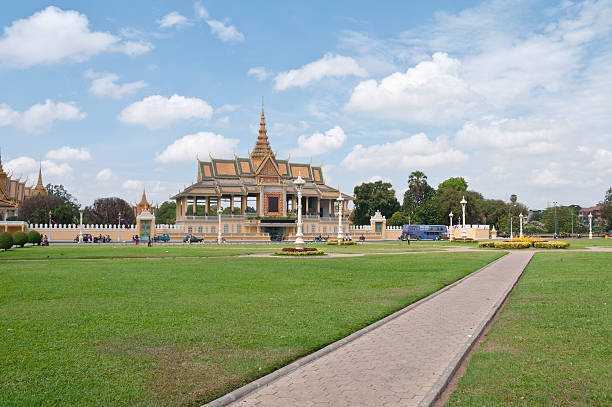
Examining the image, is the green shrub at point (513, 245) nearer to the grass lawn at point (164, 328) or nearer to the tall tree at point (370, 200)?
the grass lawn at point (164, 328)

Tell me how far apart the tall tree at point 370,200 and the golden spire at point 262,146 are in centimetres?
2265

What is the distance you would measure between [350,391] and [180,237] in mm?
65434

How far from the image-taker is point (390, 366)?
260 inches

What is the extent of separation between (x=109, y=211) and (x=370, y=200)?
49.7 metres

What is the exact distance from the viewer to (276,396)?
5.49 metres

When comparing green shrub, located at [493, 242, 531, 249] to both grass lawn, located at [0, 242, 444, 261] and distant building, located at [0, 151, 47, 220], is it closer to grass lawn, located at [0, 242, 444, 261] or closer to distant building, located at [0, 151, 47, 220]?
grass lawn, located at [0, 242, 444, 261]

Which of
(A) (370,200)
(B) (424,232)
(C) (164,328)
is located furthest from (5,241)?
(A) (370,200)

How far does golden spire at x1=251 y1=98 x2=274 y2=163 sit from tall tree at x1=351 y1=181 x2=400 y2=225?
22652mm

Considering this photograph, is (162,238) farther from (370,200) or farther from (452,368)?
Result: (452,368)

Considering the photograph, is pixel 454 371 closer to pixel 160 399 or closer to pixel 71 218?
pixel 160 399

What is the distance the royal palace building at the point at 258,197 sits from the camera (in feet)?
237

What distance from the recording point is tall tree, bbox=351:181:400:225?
98.1 m

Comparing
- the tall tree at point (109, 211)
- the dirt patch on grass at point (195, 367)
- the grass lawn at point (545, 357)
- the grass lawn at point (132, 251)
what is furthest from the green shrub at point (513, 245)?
the tall tree at point (109, 211)

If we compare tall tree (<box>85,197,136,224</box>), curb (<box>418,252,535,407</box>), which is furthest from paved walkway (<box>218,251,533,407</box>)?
tall tree (<box>85,197,136,224</box>)
